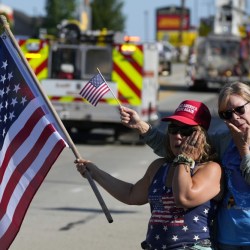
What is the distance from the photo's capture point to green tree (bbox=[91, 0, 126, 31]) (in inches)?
3652

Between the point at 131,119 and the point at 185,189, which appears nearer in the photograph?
the point at 185,189

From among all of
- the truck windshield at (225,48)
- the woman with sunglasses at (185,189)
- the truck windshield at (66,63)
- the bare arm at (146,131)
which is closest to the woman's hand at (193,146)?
the woman with sunglasses at (185,189)

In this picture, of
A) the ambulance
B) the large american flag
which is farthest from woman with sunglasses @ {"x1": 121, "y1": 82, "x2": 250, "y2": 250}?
the ambulance

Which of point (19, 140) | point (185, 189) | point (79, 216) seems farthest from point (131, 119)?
point (79, 216)

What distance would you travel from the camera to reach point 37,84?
5.02 m

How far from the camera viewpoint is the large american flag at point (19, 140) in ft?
16.3

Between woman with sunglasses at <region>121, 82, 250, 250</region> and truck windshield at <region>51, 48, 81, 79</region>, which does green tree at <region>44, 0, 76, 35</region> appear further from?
woman with sunglasses at <region>121, 82, 250, 250</region>

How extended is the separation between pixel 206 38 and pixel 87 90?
118ft

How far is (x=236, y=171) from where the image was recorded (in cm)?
432

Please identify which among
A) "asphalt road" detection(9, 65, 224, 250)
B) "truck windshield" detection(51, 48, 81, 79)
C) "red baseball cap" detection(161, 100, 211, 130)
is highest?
"red baseball cap" detection(161, 100, 211, 130)

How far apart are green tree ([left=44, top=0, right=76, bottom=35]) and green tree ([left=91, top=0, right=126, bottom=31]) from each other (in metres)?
8.45

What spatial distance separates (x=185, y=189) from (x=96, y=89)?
1.05 meters

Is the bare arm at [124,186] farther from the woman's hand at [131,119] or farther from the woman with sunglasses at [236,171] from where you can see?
the woman with sunglasses at [236,171]

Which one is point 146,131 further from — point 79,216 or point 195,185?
point 79,216
